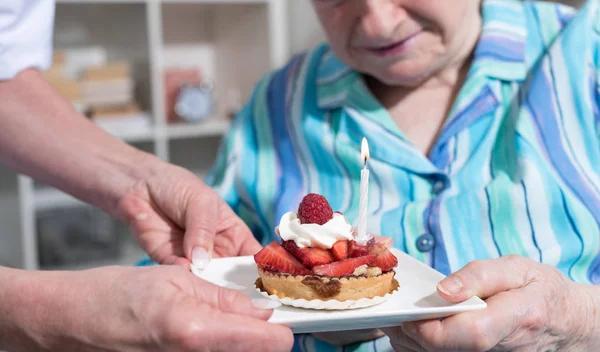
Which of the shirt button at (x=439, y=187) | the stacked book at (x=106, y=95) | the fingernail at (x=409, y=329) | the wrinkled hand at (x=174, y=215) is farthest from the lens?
the stacked book at (x=106, y=95)

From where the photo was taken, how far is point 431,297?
0.93m

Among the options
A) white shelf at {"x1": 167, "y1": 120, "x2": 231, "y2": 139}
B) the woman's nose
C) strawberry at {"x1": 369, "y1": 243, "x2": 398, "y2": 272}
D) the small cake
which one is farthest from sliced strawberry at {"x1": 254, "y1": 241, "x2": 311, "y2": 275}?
white shelf at {"x1": 167, "y1": 120, "x2": 231, "y2": 139}

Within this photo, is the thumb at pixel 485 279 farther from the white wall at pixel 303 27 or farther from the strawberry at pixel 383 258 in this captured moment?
the white wall at pixel 303 27

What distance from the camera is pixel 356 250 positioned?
986 millimetres

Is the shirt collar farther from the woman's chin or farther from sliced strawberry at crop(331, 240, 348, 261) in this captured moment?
sliced strawberry at crop(331, 240, 348, 261)

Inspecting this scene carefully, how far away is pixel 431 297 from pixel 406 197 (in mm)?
469

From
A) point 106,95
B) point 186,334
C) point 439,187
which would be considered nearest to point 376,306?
point 186,334

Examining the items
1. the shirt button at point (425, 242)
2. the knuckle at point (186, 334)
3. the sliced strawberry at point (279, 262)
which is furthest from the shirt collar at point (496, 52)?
the knuckle at point (186, 334)

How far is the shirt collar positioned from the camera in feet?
4.65

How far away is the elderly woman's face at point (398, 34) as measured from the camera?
4.33 ft

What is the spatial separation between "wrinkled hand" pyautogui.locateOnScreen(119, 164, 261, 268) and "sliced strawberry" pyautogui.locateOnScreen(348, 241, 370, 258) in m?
0.30

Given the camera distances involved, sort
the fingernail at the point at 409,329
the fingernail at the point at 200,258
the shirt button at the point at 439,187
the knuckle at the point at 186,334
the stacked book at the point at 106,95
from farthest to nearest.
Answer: the stacked book at the point at 106,95, the shirt button at the point at 439,187, the fingernail at the point at 200,258, the fingernail at the point at 409,329, the knuckle at the point at 186,334

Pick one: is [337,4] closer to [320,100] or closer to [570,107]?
[320,100]

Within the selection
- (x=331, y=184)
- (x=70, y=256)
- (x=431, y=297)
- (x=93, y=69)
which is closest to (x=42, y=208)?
(x=70, y=256)
